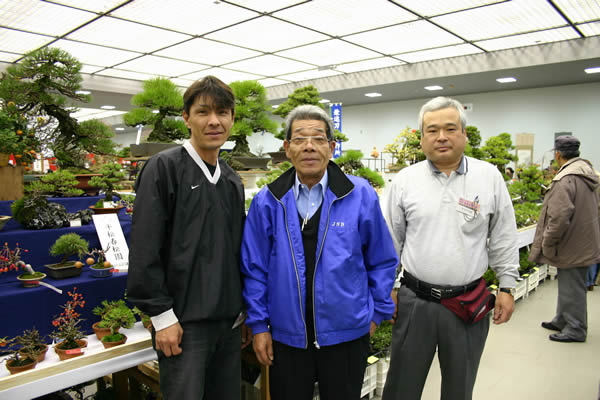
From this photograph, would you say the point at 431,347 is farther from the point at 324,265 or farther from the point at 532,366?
the point at 532,366

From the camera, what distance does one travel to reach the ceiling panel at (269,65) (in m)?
6.74

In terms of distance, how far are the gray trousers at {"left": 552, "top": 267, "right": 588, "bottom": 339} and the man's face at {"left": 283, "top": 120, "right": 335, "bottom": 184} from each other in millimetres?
2910

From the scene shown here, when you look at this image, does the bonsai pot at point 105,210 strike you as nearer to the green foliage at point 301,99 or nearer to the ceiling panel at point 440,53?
the green foliage at point 301,99

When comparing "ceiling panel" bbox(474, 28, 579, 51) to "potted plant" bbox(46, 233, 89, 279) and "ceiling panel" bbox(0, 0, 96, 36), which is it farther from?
"potted plant" bbox(46, 233, 89, 279)

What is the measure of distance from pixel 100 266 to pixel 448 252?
160 centimetres

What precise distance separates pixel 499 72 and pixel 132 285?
7.68 m

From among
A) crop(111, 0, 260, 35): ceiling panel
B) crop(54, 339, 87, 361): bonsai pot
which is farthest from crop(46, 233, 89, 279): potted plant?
crop(111, 0, 260, 35): ceiling panel

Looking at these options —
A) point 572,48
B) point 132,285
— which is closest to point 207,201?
point 132,285

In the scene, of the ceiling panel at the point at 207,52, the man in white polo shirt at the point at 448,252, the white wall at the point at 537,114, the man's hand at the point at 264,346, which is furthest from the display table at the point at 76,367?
the white wall at the point at 537,114

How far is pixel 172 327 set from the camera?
4.10ft

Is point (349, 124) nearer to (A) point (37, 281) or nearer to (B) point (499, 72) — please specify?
(B) point (499, 72)

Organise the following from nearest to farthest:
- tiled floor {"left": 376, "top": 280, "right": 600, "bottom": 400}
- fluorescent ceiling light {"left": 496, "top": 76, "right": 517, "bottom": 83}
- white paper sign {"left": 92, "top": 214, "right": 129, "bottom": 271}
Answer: white paper sign {"left": 92, "top": 214, "right": 129, "bottom": 271} < tiled floor {"left": 376, "top": 280, "right": 600, "bottom": 400} < fluorescent ceiling light {"left": 496, "top": 76, "right": 517, "bottom": 83}

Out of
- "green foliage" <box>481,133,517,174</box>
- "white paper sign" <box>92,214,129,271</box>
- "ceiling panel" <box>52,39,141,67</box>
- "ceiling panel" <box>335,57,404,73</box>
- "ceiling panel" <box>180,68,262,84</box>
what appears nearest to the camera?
"white paper sign" <box>92,214,129,271</box>

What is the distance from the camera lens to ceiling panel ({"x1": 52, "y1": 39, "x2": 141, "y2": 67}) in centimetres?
549
